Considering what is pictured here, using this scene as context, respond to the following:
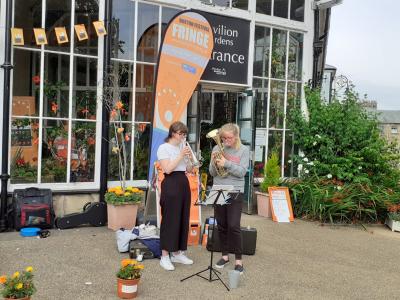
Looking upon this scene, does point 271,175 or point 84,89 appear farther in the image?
point 271,175

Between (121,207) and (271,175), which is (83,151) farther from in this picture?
(271,175)

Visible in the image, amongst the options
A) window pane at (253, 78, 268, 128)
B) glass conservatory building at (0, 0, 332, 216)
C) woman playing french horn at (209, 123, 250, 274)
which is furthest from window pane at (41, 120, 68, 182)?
window pane at (253, 78, 268, 128)

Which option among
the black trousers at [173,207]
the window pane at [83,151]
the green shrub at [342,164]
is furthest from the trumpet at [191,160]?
the green shrub at [342,164]

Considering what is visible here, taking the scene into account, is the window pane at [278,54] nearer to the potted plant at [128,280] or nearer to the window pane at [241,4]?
the window pane at [241,4]

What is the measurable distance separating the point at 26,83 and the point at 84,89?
0.83m

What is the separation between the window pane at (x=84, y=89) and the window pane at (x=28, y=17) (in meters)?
0.69

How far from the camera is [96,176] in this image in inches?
287

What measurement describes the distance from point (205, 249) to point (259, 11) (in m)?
4.92

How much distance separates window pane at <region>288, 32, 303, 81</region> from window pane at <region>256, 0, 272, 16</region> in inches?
28.1

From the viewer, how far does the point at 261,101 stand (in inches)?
360

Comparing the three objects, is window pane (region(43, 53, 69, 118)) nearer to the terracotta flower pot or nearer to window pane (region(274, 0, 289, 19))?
the terracotta flower pot

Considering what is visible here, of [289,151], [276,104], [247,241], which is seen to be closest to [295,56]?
[276,104]

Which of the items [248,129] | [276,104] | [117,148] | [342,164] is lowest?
[342,164]

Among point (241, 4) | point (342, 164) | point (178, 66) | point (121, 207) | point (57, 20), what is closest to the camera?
point (121, 207)
